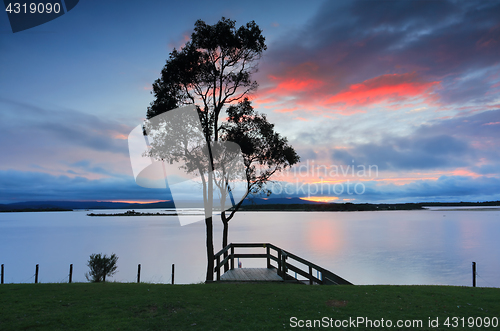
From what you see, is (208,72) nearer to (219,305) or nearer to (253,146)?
(253,146)

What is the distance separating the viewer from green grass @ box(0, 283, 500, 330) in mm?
7871

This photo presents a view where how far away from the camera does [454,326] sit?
7.70 meters

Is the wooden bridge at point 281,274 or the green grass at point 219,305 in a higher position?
the green grass at point 219,305

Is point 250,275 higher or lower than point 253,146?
lower

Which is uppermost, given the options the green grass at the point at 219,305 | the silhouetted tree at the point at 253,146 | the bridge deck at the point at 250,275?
the silhouetted tree at the point at 253,146

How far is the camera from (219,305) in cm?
933

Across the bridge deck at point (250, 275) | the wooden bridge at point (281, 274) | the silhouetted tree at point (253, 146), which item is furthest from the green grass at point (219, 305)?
the silhouetted tree at point (253, 146)

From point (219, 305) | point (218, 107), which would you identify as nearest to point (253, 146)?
point (218, 107)

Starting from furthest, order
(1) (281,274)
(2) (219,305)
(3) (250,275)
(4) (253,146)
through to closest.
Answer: (4) (253,146) < (3) (250,275) < (1) (281,274) < (2) (219,305)

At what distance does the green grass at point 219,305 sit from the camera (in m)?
7.87

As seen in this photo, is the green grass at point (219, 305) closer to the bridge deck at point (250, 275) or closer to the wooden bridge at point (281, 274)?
the wooden bridge at point (281, 274)

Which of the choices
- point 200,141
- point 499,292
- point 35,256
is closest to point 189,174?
point 200,141

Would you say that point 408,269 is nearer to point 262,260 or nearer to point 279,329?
point 262,260

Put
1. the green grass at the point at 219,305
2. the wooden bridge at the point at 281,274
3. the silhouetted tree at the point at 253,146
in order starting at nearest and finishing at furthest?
the green grass at the point at 219,305 → the wooden bridge at the point at 281,274 → the silhouetted tree at the point at 253,146
